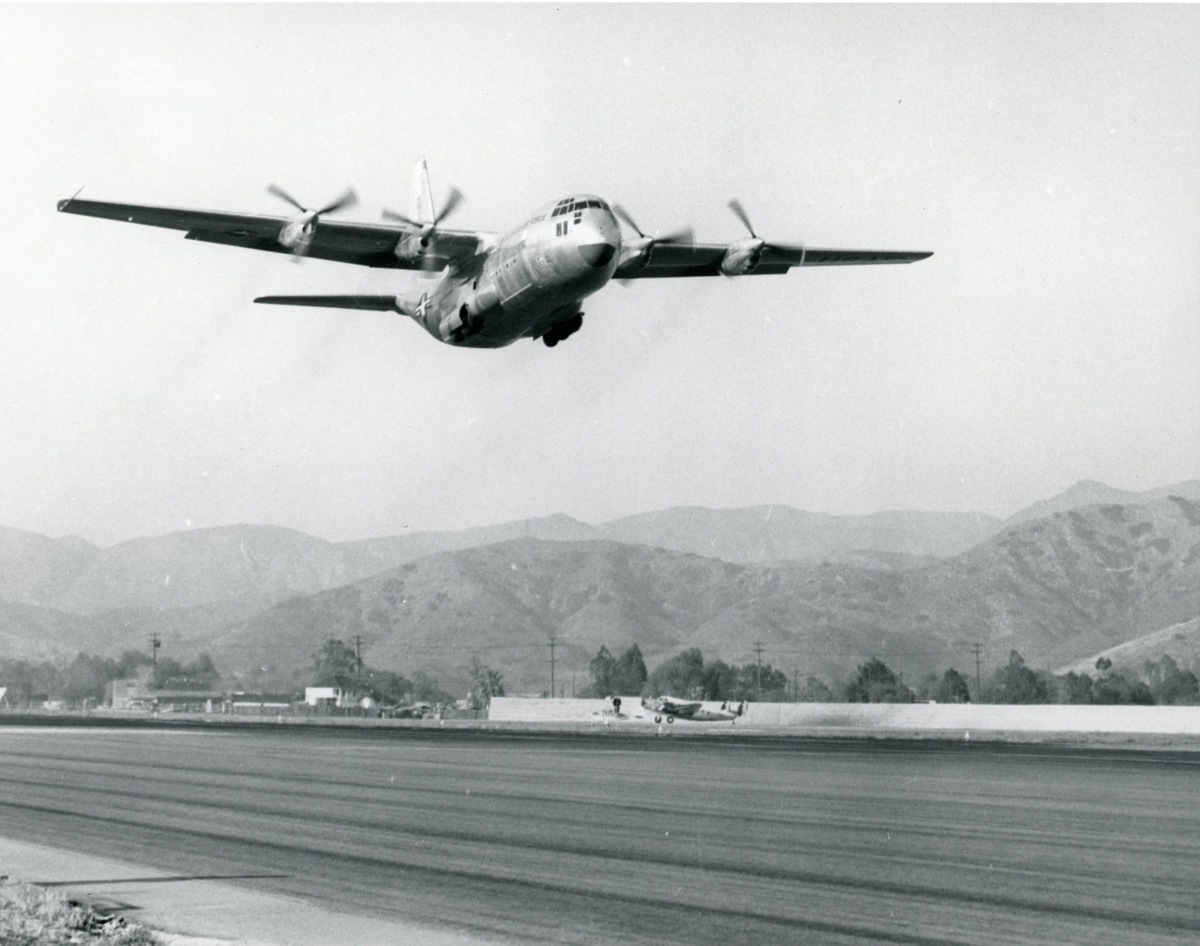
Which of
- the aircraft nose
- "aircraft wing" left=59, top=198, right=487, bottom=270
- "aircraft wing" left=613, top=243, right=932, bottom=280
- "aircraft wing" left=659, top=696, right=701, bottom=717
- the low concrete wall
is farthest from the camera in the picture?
"aircraft wing" left=659, top=696, right=701, bottom=717

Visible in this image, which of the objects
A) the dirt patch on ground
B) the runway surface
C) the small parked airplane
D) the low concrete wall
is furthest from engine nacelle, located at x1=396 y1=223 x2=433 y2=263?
the small parked airplane

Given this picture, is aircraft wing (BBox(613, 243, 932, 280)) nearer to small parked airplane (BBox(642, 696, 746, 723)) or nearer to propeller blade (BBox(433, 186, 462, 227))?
propeller blade (BBox(433, 186, 462, 227))

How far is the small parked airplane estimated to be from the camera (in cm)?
8456

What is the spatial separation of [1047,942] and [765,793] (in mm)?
16208

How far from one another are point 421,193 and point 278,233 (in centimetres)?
903

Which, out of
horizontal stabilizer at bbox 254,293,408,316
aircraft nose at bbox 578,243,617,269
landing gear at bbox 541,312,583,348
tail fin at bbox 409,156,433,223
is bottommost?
landing gear at bbox 541,312,583,348

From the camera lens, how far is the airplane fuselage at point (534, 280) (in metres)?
33.8

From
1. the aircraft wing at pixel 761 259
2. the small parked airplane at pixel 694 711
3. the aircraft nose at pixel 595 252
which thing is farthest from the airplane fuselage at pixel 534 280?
the small parked airplane at pixel 694 711

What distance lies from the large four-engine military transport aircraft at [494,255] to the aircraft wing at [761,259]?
1.9 inches

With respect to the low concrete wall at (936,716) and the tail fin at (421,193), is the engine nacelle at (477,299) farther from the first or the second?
the low concrete wall at (936,716)

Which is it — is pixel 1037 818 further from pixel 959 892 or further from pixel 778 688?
pixel 778 688

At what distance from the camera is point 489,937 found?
14438mm

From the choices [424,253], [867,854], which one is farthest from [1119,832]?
[424,253]

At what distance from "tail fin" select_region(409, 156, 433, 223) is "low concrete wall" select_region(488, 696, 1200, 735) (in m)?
38.1
